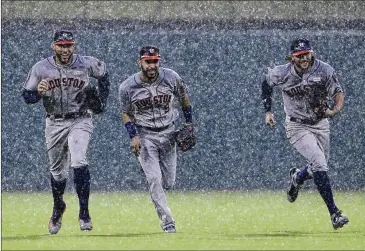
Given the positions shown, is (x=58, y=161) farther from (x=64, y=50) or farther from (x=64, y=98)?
(x=64, y=50)

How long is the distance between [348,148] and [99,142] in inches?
137

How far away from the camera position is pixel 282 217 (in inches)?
Answer: 658

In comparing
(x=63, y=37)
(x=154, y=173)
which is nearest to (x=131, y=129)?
(x=154, y=173)

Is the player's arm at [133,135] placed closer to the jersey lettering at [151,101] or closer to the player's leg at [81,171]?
the jersey lettering at [151,101]

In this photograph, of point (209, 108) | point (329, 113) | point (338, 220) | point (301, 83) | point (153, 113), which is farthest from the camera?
point (209, 108)

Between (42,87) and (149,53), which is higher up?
(149,53)

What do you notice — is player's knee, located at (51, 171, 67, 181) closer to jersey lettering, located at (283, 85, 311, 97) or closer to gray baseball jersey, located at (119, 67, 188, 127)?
gray baseball jersey, located at (119, 67, 188, 127)

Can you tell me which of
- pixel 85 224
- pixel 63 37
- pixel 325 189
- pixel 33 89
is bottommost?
pixel 85 224

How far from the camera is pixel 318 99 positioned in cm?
1528

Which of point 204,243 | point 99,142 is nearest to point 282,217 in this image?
point 204,243

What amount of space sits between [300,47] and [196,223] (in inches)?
88.4

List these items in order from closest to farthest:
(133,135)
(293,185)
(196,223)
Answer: (133,135) < (196,223) < (293,185)

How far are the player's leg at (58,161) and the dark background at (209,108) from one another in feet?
21.0

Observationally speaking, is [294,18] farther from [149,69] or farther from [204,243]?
[204,243]
